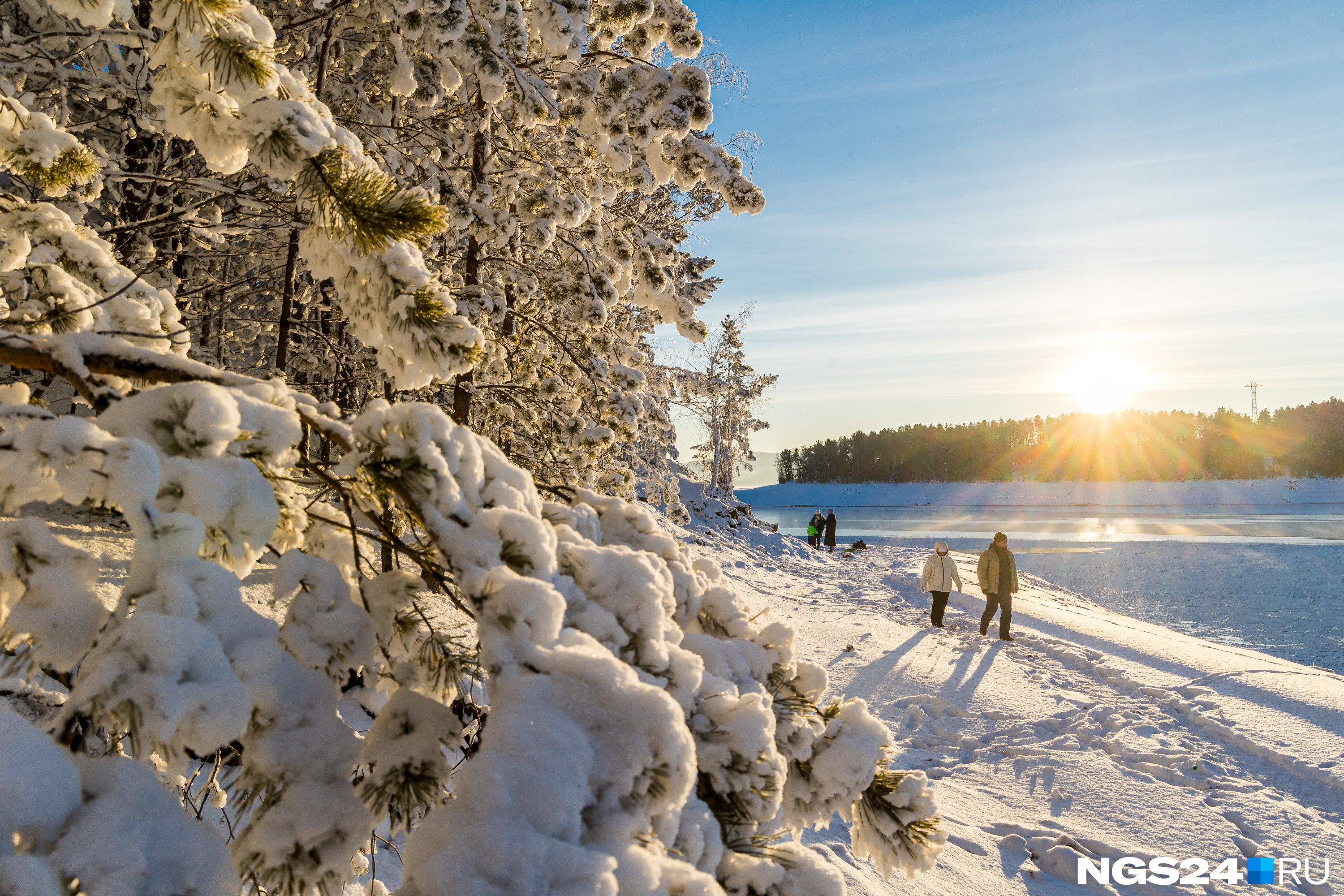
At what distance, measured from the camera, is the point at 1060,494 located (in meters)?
73.1

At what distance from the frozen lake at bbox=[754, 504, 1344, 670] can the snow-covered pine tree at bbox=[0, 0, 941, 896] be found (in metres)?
12.5

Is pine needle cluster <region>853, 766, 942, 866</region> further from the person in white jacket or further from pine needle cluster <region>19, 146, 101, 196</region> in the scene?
the person in white jacket

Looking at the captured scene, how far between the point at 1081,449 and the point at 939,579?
10448 cm

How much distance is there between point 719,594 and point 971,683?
644cm

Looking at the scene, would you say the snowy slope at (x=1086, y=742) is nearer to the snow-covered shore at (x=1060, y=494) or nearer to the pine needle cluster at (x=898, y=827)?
the pine needle cluster at (x=898, y=827)

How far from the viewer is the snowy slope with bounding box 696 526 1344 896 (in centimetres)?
401

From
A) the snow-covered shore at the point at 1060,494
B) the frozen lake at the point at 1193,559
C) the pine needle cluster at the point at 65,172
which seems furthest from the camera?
the snow-covered shore at the point at 1060,494

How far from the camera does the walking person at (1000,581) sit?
9.66 m

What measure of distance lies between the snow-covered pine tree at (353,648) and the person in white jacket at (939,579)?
924 cm

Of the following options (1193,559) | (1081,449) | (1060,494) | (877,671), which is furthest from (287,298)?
(1081,449)

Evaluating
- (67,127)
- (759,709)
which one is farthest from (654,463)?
(759,709)

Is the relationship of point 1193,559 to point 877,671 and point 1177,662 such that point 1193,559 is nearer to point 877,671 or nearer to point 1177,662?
point 1177,662

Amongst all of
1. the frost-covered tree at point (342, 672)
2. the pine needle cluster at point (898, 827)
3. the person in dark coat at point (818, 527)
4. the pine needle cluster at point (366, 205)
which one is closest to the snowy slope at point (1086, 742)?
the pine needle cluster at point (898, 827)

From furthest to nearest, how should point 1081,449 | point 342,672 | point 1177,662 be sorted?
point 1081,449 < point 1177,662 < point 342,672
